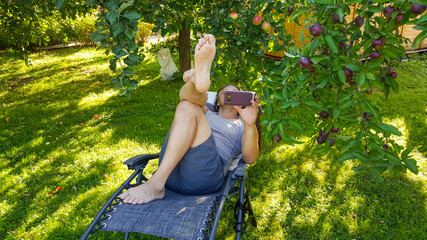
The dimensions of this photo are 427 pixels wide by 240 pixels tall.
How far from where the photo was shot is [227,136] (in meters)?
2.72

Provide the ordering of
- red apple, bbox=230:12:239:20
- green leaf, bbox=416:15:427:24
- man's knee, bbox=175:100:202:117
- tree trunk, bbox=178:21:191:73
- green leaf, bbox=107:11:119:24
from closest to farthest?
green leaf, bbox=416:15:427:24
green leaf, bbox=107:11:119:24
man's knee, bbox=175:100:202:117
red apple, bbox=230:12:239:20
tree trunk, bbox=178:21:191:73

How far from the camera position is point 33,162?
11.9 feet

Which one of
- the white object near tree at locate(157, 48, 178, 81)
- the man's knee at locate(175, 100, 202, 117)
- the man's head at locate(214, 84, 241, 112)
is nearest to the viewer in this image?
the man's knee at locate(175, 100, 202, 117)

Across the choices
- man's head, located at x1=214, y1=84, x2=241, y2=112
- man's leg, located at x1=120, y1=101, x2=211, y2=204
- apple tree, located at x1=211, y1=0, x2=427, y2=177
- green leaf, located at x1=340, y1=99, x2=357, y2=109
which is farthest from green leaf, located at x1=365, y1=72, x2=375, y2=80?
man's head, located at x1=214, y1=84, x2=241, y2=112

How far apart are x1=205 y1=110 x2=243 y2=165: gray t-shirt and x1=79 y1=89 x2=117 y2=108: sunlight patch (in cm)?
329

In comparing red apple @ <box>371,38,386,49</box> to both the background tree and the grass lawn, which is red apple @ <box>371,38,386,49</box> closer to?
the grass lawn

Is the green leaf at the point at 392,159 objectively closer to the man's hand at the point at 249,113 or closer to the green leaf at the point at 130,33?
the man's hand at the point at 249,113

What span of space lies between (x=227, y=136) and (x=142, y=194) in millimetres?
907

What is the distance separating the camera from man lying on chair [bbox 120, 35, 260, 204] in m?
2.10

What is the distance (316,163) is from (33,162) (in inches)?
120

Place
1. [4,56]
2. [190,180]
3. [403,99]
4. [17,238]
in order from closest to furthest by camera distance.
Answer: [190,180]
[17,238]
[403,99]
[4,56]

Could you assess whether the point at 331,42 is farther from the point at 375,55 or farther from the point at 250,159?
the point at 250,159

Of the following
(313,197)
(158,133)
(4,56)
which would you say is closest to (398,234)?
(313,197)

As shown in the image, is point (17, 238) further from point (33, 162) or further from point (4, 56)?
point (4, 56)
